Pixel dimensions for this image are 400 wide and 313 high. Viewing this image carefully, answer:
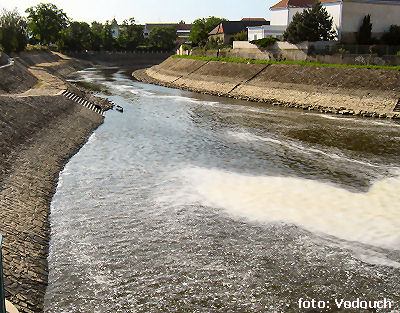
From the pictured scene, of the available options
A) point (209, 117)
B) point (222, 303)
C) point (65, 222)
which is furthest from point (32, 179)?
point (209, 117)

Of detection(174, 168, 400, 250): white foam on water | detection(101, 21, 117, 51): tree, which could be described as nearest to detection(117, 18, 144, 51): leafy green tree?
detection(101, 21, 117, 51): tree

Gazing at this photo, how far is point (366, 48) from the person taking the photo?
161ft

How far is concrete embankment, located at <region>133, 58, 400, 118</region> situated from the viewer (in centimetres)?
3906

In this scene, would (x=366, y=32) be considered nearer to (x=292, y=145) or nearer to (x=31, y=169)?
(x=292, y=145)

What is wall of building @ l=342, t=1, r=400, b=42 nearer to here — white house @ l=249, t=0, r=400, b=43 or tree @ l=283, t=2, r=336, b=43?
white house @ l=249, t=0, r=400, b=43

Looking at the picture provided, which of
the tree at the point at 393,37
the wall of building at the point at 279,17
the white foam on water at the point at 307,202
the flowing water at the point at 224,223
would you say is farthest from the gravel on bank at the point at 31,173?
the wall of building at the point at 279,17

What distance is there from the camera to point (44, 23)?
107125 mm

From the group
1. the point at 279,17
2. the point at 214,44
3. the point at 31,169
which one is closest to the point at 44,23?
the point at 214,44

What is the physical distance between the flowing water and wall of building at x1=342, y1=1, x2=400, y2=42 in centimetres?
2826

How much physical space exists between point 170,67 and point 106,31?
50189 millimetres

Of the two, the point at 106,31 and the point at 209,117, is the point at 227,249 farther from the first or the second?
the point at 106,31

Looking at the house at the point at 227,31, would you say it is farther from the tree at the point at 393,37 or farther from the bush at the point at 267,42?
the tree at the point at 393,37

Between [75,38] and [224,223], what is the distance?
102 m

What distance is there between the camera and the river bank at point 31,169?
39.0 feet
